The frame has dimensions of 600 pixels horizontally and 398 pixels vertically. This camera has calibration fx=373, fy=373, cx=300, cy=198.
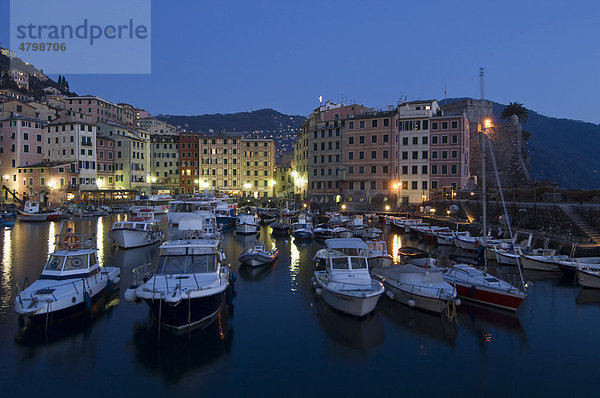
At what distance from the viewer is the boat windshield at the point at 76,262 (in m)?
19.1

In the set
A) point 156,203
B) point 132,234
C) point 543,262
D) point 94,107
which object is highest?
point 94,107

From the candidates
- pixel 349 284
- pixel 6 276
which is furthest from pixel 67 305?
pixel 6 276

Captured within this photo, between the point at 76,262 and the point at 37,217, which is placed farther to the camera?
the point at 37,217

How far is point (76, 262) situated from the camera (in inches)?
763

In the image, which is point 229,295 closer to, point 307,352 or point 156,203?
point 307,352

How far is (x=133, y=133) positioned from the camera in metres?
106

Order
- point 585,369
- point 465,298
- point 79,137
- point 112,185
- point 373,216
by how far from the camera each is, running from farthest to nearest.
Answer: point 112,185 → point 79,137 → point 373,216 → point 465,298 → point 585,369

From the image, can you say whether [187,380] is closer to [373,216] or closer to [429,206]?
[373,216]

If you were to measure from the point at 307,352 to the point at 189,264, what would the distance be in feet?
23.9

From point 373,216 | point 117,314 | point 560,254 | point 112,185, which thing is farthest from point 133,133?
point 560,254

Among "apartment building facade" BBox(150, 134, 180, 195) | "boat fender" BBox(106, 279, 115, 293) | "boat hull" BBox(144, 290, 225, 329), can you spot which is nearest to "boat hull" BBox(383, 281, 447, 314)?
"boat hull" BBox(144, 290, 225, 329)

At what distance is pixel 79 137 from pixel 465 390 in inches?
3868

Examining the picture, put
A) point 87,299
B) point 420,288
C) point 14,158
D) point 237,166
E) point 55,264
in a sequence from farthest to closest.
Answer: point 237,166 → point 14,158 → point 420,288 → point 55,264 → point 87,299

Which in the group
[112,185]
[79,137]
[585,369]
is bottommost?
[585,369]
